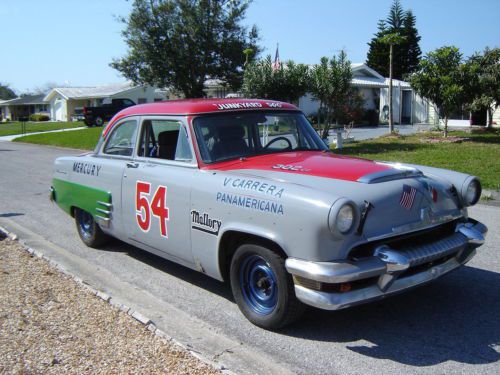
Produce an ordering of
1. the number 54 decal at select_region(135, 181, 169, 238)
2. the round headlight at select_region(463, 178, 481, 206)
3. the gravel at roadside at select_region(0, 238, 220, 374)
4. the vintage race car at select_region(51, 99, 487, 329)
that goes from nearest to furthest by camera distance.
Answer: the gravel at roadside at select_region(0, 238, 220, 374) → the vintage race car at select_region(51, 99, 487, 329) → the round headlight at select_region(463, 178, 481, 206) → the number 54 decal at select_region(135, 181, 169, 238)

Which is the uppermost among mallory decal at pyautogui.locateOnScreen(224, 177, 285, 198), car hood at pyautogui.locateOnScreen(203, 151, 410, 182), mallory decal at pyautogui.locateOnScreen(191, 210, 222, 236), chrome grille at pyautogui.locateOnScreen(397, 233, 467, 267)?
car hood at pyautogui.locateOnScreen(203, 151, 410, 182)

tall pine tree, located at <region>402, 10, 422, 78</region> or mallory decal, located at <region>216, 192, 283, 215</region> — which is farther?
tall pine tree, located at <region>402, 10, 422, 78</region>

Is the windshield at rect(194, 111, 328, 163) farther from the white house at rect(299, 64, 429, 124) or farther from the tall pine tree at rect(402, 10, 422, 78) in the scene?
the tall pine tree at rect(402, 10, 422, 78)

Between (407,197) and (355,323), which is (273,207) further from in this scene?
(355,323)

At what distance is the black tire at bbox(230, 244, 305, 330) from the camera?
12.4 ft

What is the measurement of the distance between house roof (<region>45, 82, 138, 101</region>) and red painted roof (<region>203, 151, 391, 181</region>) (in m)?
51.2

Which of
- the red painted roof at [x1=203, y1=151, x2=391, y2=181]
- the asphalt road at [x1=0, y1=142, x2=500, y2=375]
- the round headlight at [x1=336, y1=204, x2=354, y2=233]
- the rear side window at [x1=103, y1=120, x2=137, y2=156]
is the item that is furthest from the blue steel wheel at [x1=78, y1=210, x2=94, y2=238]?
the round headlight at [x1=336, y1=204, x2=354, y2=233]

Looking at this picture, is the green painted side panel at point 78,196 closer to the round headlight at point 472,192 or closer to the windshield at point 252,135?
the windshield at point 252,135

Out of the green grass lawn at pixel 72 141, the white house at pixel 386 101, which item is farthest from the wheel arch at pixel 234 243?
the white house at pixel 386 101

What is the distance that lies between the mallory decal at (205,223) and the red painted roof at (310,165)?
1.49 feet

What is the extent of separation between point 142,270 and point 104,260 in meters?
0.66

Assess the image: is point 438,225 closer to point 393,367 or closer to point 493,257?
point 393,367

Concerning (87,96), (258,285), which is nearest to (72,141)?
(258,285)

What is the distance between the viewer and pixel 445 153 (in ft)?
48.5
